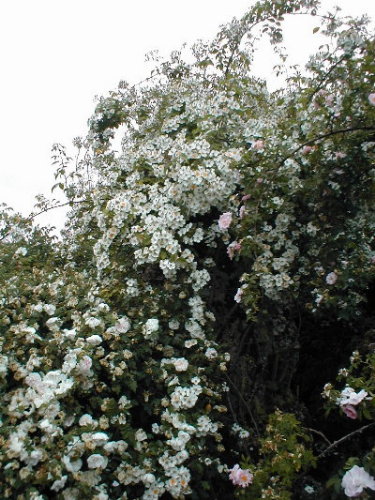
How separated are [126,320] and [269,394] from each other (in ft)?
3.33

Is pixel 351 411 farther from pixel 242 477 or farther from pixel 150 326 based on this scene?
pixel 150 326

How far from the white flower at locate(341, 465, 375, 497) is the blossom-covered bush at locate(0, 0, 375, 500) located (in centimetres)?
2

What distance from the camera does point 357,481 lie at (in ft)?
5.19

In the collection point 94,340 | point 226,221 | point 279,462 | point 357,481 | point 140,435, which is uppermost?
point 226,221

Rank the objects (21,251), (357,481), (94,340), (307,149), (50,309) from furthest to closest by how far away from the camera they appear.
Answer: (21,251), (307,149), (50,309), (94,340), (357,481)

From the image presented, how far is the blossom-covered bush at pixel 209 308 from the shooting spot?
196 cm

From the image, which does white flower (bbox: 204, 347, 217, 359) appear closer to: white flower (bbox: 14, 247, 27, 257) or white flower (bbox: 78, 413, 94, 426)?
white flower (bbox: 78, 413, 94, 426)

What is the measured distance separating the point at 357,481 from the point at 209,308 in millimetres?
1240

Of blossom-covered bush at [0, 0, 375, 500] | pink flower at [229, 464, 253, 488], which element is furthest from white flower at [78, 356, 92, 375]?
pink flower at [229, 464, 253, 488]

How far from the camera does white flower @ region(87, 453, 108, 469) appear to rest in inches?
72.1

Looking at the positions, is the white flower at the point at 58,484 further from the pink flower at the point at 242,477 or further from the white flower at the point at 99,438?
the pink flower at the point at 242,477

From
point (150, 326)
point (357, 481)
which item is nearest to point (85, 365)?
point (150, 326)

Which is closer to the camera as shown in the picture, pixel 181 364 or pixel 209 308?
pixel 181 364

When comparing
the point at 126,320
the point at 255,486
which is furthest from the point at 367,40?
the point at 255,486
